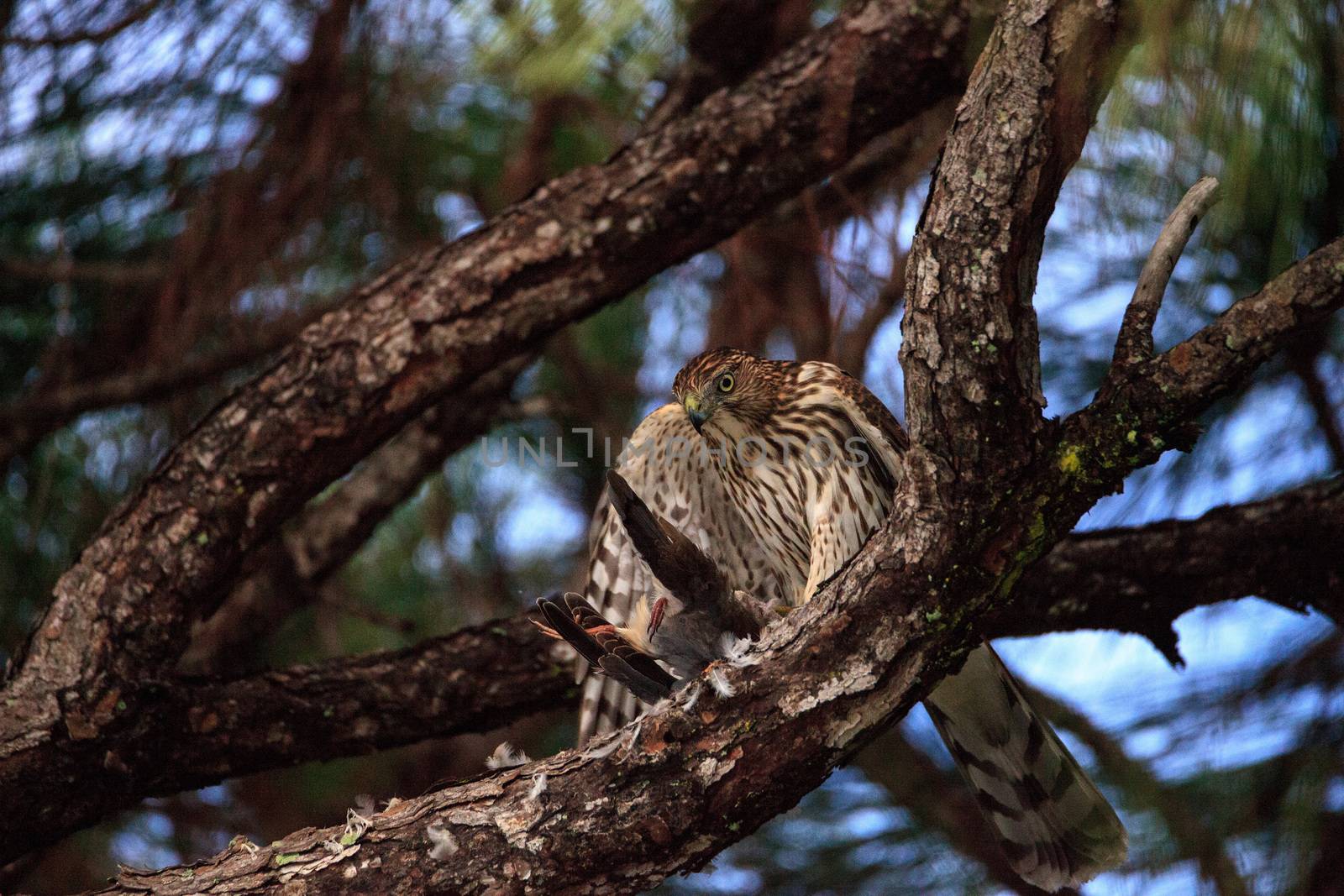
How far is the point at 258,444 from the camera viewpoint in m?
3.19

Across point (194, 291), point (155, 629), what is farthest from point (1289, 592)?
point (194, 291)

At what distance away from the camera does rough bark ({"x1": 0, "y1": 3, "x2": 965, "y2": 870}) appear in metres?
3.01

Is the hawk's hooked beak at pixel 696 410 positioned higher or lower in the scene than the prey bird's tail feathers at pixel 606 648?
higher

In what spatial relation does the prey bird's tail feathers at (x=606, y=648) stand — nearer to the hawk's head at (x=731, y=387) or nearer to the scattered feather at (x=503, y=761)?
the scattered feather at (x=503, y=761)

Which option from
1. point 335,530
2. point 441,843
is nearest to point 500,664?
point 335,530

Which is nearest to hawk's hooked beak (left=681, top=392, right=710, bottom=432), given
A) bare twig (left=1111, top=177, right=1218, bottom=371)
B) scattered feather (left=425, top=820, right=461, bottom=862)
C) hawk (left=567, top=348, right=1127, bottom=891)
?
hawk (left=567, top=348, right=1127, bottom=891)

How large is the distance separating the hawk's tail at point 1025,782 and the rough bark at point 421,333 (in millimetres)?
1471

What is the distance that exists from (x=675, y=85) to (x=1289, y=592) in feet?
8.38

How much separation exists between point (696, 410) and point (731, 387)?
199 mm

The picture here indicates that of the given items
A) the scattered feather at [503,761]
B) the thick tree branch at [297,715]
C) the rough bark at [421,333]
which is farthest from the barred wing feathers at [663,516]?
the scattered feather at [503,761]

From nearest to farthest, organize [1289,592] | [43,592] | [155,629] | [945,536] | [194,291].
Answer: [945,536], [155,629], [1289,592], [194,291], [43,592]

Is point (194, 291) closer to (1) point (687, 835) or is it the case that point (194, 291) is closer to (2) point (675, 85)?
(2) point (675, 85)

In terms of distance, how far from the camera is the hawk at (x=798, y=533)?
314 cm

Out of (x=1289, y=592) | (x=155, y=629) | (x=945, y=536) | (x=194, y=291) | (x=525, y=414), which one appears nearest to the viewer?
(x=945, y=536)
